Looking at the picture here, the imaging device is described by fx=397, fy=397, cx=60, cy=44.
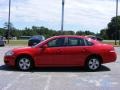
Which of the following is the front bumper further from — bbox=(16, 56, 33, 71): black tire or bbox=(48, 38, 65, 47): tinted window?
bbox=(48, 38, 65, 47): tinted window

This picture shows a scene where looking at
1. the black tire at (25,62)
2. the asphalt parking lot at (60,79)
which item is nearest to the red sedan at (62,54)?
the black tire at (25,62)

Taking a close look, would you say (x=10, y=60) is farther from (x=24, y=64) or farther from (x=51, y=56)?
(x=51, y=56)

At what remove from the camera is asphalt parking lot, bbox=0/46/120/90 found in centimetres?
1172

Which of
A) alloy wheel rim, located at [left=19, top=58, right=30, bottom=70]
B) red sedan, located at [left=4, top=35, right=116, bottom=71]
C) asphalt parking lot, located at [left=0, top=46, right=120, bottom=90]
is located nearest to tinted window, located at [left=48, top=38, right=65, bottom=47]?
red sedan, located at [left=4, top=35, right=116, bottom=71]

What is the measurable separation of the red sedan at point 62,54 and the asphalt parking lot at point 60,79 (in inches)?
13.0

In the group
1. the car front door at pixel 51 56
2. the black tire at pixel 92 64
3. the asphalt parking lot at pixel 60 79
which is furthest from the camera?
the black tire at pixel 92 64

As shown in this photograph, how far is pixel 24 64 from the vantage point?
629 inches

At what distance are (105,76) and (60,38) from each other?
2.77m

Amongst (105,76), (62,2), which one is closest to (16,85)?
(105,76)

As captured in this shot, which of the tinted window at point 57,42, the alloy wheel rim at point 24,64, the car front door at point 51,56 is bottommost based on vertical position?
the alloy wheel rim at point 24,64

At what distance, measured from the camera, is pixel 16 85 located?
1193cm

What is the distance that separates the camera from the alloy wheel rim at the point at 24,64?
16.0 metres

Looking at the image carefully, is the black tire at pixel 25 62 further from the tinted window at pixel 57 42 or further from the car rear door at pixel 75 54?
the car rear door at pixel 75 54

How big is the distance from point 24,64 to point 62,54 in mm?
1580
